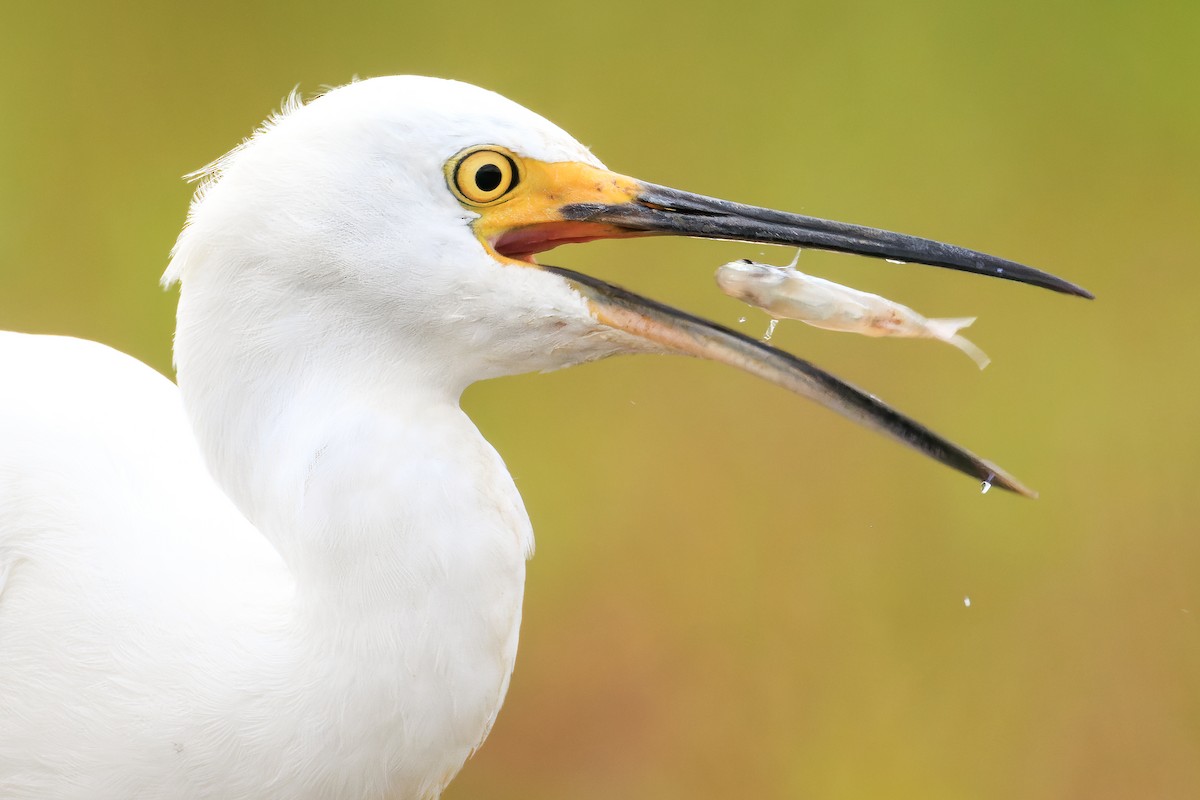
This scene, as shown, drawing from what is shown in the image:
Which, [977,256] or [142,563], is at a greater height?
[977,256]

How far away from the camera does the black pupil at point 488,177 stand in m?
0.85

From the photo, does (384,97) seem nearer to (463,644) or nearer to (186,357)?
(186,357)

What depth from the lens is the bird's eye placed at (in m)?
0.85

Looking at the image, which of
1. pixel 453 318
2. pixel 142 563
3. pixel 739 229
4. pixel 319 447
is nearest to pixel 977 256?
pixel 739 229

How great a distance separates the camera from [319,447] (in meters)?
0.84

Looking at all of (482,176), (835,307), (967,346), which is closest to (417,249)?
(482,176)

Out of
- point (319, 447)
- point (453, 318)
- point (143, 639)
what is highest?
point (453, 318)

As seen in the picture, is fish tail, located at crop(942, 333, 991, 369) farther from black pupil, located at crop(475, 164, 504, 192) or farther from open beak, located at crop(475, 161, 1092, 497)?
black pupil, located at crop(475, 164, 504, 192)

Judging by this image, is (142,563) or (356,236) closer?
(356,236)

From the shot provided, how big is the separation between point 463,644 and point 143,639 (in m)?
0.27

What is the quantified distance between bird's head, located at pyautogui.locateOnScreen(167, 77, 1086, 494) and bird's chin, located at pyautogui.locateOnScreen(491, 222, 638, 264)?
0.04ft

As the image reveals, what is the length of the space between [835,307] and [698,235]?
108mm

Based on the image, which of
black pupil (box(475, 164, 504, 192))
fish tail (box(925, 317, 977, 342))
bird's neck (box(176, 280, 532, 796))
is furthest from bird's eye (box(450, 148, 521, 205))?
fish tail (box(925, 317, 977, 342))

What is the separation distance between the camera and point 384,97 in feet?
2.80
